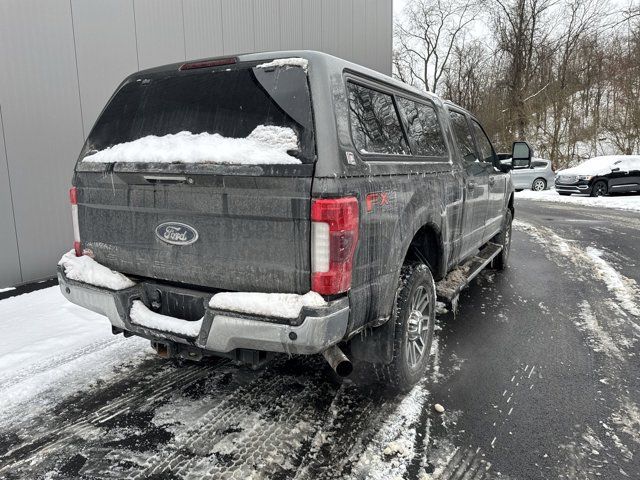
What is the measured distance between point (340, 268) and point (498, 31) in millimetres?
35802

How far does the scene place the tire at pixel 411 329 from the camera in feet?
9.98

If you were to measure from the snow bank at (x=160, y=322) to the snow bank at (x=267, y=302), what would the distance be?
0.21 meters

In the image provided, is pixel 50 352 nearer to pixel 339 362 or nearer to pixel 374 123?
A: pixel 339 362

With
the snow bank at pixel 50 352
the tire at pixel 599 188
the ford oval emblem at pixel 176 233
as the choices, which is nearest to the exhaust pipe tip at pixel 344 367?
the ford oval emblem at pixel 176 233

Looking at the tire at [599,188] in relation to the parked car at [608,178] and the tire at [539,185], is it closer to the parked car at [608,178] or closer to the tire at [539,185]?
the parked car at [608,178]

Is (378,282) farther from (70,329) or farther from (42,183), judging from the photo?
(42,183)

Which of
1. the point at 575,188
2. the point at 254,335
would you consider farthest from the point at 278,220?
the point at 575,188

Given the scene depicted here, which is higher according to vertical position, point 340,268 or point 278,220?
point 278,220

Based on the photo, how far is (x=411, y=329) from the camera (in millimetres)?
3275

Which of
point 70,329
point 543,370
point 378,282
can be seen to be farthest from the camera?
point 70,329

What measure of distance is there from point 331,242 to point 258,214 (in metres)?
0.41

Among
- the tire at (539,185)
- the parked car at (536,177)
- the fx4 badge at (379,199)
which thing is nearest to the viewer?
the fx4 badge at (379,199)

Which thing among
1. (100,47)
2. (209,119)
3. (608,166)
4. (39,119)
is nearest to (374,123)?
(209,119)

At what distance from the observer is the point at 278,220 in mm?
2352
